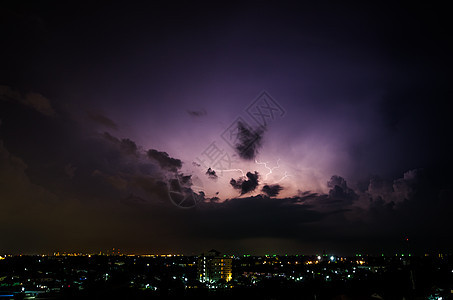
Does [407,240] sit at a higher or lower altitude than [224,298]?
higher

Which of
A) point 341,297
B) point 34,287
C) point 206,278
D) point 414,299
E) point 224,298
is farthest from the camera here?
point 206,278

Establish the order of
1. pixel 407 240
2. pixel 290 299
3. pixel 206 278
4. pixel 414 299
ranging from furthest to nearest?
pixel 206 278 < pixel 290 299 < pixel 407 240 < pixel 414 299

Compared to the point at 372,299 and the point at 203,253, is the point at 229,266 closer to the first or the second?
the point at 203,253

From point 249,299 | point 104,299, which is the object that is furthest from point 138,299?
point 249,299

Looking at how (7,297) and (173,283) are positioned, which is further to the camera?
(173,283)

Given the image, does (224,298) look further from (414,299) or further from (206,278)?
(206,278)

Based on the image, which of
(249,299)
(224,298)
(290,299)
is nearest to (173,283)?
(224,298)
